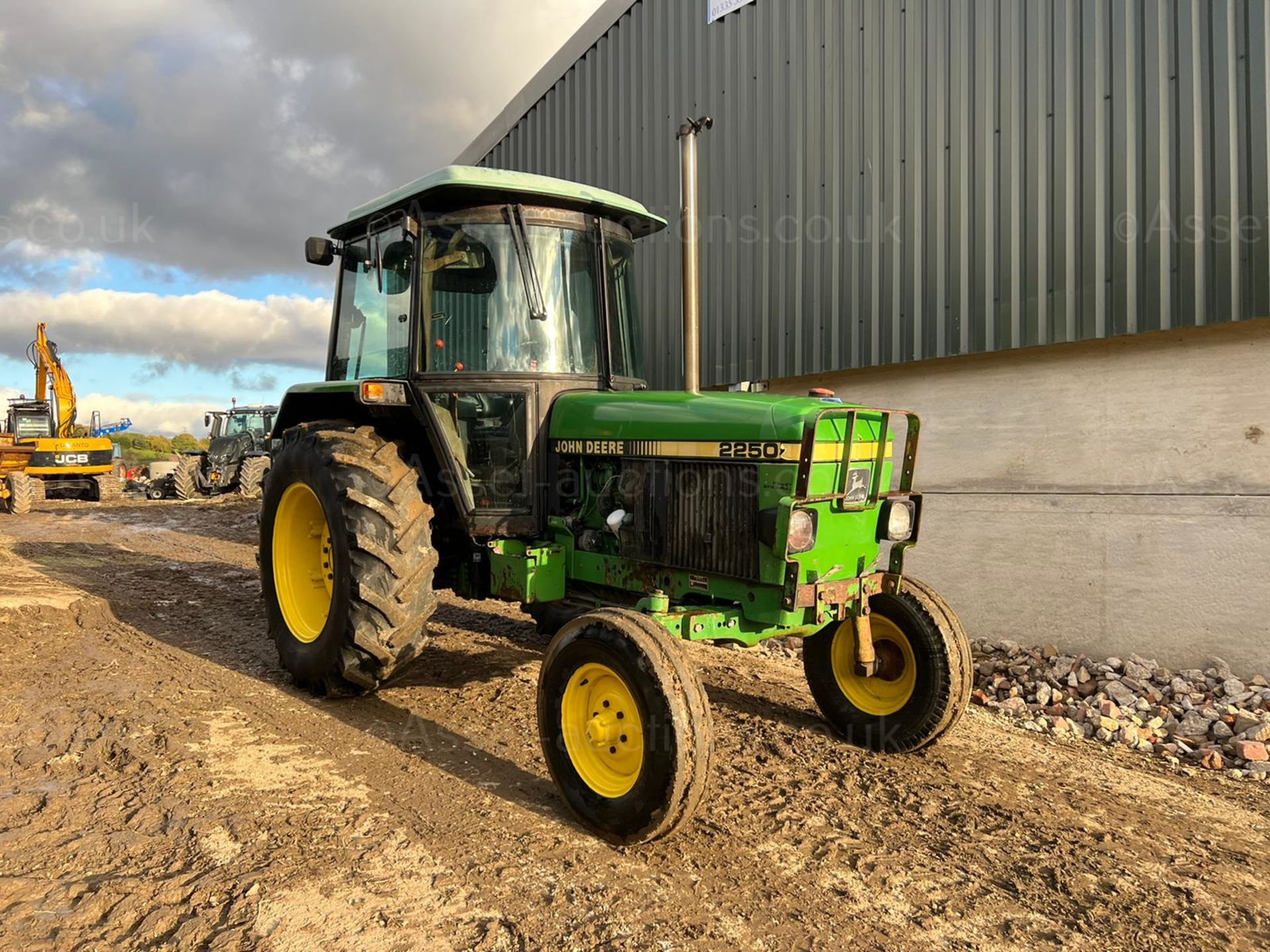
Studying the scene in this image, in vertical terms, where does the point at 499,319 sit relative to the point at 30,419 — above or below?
below

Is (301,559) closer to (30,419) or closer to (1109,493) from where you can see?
(1109,493)

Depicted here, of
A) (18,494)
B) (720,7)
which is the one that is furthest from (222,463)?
(720,7)

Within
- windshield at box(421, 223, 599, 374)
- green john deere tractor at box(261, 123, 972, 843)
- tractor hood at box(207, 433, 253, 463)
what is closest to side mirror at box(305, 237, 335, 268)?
green john deere tractor at box(261, 123, 972, 843)

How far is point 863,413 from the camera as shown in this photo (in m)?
3.69

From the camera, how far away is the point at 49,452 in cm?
1773

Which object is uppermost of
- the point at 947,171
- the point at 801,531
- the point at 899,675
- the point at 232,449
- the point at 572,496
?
the point at 947,171

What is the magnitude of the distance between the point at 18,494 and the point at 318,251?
1451cm

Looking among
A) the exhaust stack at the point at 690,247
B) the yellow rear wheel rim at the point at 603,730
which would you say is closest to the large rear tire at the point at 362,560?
the yellow rear wheel rim at the point at 603,730

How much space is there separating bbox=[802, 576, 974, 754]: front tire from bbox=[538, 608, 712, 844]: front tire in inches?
56.5

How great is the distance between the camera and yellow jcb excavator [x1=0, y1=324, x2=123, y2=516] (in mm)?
16531

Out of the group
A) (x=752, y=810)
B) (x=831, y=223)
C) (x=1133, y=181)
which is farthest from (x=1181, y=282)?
(x=752, y=810)

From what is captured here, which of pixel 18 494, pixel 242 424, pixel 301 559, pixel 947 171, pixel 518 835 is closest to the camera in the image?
pixel 518 835

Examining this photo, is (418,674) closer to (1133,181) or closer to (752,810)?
(752,810)

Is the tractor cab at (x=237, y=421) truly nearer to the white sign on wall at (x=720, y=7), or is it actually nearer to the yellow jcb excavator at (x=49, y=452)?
the yellow jcb excavator at (x=49, y=452)
